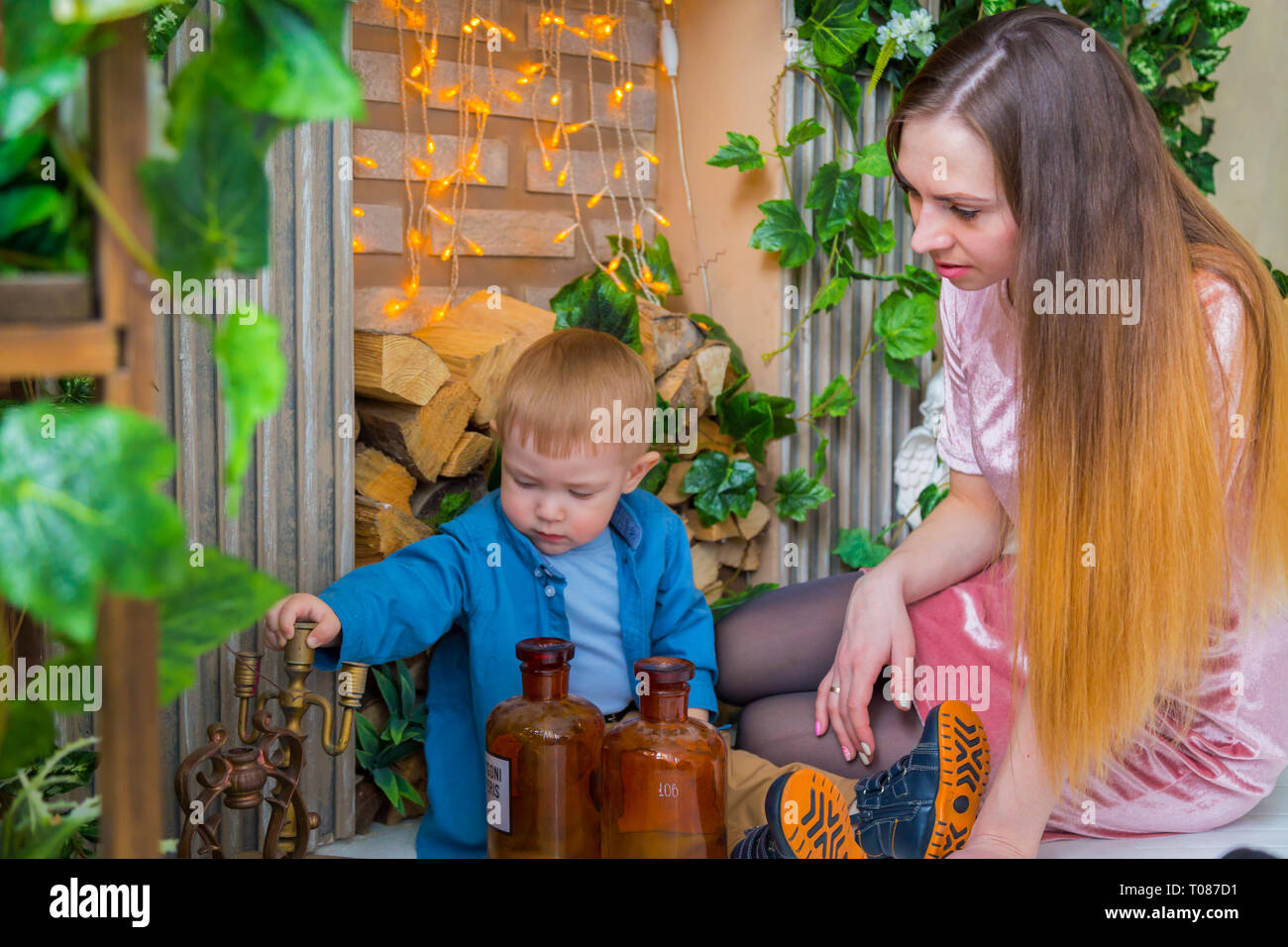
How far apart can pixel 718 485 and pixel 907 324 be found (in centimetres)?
45

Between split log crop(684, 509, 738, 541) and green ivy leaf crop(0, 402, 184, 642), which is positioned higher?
green ivy leaf crop(0, 402, 184, 642)

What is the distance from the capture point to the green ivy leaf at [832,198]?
194cm

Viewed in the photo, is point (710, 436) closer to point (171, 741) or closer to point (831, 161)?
point (831, 161)

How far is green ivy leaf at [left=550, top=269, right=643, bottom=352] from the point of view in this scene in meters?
1.69

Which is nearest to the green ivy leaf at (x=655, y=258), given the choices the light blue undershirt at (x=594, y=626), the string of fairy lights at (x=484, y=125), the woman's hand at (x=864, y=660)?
the string of fairy lights at (x=484, y=125)

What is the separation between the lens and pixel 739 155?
1.92m

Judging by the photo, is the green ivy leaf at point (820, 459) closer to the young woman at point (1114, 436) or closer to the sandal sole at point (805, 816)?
the young woman at point (1114, 436)

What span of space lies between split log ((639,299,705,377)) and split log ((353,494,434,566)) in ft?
1.64

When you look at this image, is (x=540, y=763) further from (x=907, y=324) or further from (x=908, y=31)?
(x=908, y=31)

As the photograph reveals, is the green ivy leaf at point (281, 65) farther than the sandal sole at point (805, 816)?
No

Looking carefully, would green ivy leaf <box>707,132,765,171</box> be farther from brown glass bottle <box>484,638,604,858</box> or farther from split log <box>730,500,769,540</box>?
brown glass bottle <box>484,638,604,858</box>

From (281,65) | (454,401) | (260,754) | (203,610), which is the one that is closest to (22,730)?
(203,610)

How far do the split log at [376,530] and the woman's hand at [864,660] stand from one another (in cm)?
60

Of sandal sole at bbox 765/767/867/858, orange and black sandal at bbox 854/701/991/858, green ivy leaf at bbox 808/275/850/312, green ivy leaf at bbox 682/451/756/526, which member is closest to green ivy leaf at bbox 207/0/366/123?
sandal sole at bbox 765/767/867/858
